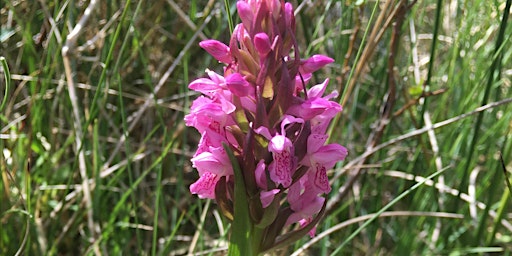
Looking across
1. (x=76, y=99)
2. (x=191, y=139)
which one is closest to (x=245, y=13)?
(x=76, y=99)

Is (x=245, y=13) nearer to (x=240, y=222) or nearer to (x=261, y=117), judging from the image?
(x=261, y=117)

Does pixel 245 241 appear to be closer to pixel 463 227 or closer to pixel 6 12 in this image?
pixel 463 227

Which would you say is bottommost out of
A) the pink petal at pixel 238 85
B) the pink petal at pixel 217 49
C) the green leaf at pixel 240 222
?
the green leaf at pixel 240 222

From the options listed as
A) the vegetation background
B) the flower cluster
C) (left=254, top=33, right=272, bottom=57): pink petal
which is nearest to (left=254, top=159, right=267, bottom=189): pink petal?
the flower cluster

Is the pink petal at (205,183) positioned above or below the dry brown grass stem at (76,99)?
above

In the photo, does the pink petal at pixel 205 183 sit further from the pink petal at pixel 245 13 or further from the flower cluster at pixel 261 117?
the pink petal at pixel 245 13

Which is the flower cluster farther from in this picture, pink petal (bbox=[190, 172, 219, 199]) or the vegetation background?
the vegetation background

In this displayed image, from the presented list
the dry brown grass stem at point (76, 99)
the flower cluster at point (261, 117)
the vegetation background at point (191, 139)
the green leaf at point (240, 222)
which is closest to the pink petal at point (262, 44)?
the flower cluster at point (261, 117)
